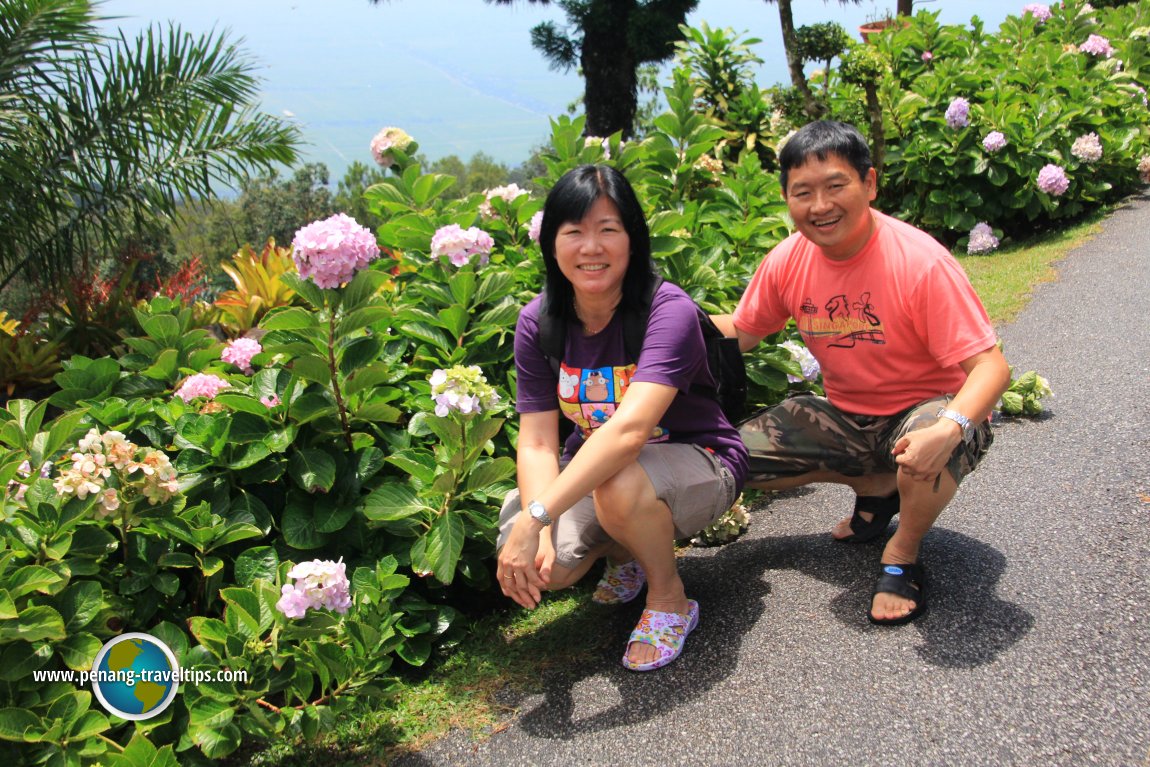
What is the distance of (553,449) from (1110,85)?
7.67 metres

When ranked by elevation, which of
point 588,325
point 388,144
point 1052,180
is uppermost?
point 388,144

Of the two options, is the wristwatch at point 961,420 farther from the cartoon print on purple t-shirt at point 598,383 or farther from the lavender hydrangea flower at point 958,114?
the lavender hydrangea flower at point 958,114

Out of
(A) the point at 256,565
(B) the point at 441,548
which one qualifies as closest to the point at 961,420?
(B) the point at 441,548

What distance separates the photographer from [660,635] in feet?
8.49

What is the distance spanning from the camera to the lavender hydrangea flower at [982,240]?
710cm

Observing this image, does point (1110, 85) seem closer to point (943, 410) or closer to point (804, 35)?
point (804, 35)

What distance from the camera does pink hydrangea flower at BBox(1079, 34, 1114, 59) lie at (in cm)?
859

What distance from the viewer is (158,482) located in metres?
2.38

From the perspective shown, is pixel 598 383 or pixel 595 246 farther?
pixel 598 383

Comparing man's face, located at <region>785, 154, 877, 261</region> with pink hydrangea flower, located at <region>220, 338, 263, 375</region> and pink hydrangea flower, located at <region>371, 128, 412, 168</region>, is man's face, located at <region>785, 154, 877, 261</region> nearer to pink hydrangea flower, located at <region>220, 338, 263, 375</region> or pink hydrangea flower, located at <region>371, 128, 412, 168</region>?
pink hydrangea flower, located at <region>220, 338, 263, 375</region>

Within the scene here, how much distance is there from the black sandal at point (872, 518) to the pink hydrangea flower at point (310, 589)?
1685 mm

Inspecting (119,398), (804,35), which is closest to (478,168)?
(804,35)

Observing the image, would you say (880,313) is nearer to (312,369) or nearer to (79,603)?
(312,369)

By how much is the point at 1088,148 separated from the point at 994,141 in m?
0.98
